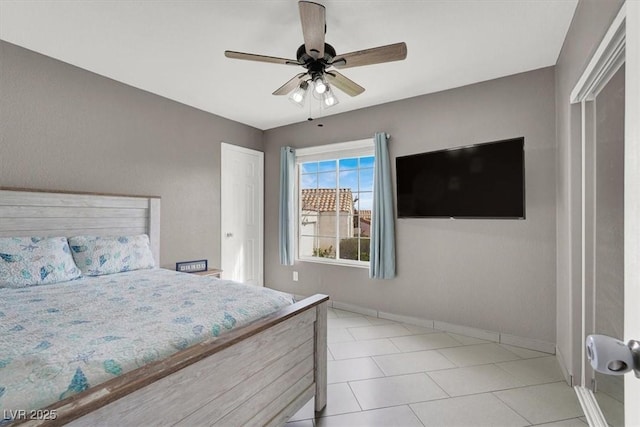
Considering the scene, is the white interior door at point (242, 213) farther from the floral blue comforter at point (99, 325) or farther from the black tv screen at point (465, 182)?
the black tv screen at point (465, 182)

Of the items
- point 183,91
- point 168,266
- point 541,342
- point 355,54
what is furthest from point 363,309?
point 183,91

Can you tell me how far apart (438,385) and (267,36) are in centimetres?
288

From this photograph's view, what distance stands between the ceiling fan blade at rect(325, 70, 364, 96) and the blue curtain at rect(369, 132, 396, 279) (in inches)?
48.2

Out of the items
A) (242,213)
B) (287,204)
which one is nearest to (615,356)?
(287,204)

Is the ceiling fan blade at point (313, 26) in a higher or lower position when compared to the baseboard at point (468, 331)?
higher

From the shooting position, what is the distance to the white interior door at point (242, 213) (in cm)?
415

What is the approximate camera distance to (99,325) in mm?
1356

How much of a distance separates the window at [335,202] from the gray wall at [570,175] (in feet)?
6.16

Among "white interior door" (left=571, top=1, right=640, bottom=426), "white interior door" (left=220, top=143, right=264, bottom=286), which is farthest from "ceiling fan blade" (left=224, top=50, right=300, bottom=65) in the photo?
"white interior door" (left=220, top=143, right=264, bottom=286)

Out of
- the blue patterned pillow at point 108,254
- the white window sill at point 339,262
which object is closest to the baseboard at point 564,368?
the white window sill at point 339,262

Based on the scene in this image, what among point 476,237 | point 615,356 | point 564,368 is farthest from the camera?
point 476,237

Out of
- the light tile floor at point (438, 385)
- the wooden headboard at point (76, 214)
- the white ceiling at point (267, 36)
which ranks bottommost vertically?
the light tile floor at point (438, 385)

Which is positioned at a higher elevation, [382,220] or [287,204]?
[287,204]

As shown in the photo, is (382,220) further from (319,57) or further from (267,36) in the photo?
(267,36)
